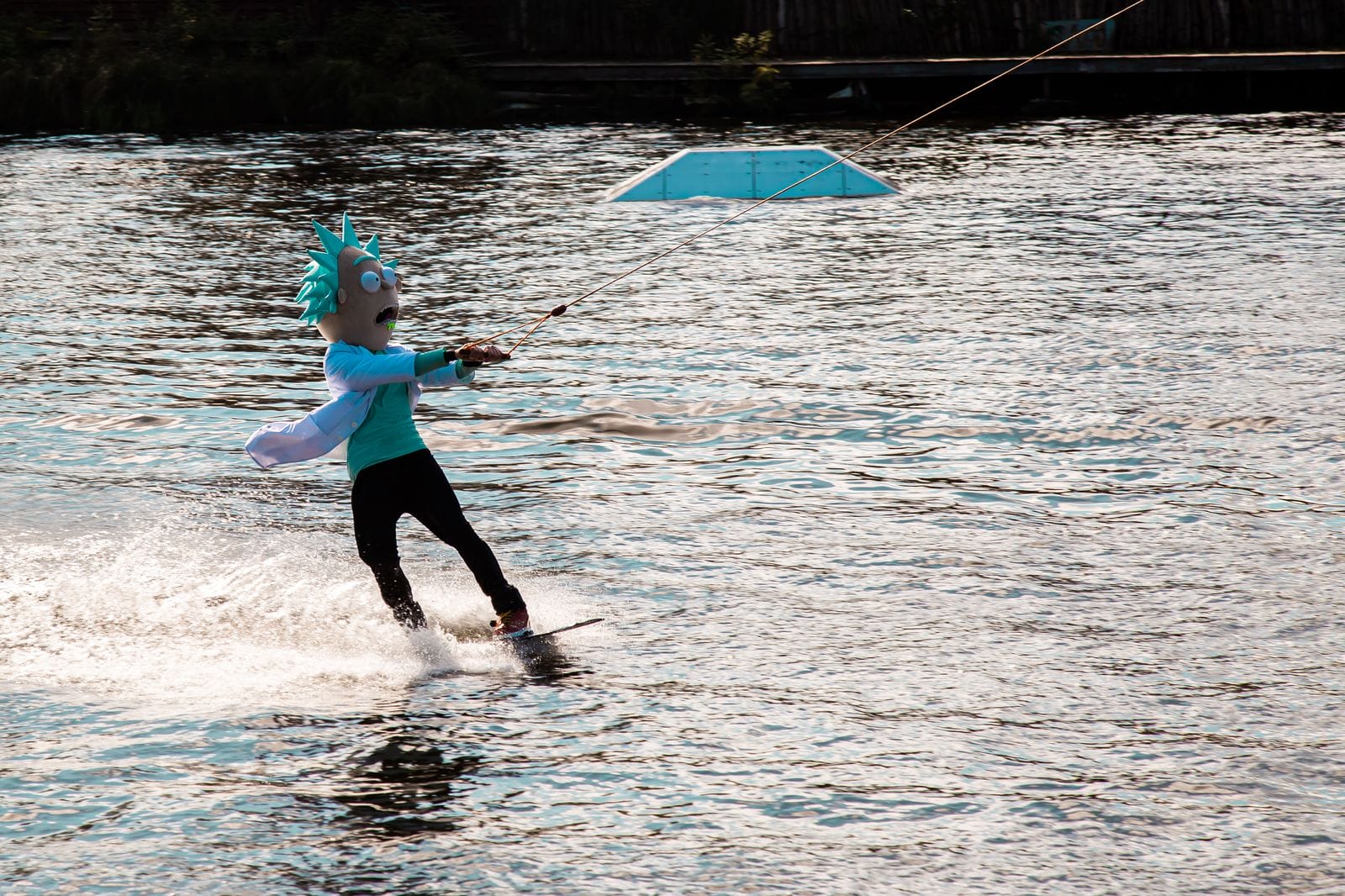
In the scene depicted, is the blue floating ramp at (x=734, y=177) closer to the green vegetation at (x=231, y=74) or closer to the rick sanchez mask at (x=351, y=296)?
the green vegetation at (x=231, y=74)

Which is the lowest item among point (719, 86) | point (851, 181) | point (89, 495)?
point (89, 495)

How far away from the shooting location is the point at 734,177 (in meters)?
18.7

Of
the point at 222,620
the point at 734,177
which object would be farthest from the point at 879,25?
the point at 222,620

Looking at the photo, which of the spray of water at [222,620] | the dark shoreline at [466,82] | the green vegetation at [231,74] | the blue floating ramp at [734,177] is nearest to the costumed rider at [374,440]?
the spray of water at [222,620]

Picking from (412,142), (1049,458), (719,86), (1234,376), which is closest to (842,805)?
(1049,458)

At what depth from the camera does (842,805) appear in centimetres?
438

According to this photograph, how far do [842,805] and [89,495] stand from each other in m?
4.72

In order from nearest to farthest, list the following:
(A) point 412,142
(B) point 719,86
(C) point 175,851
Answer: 1. (C) point 175,851
2. (A) point 412,142
3. (B) point 719,86

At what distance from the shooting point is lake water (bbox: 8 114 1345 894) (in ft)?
13.9

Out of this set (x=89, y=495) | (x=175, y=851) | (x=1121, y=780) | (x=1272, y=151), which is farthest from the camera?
(x=1272, y=151)

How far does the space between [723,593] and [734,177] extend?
1312 centimetres

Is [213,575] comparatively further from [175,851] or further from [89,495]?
[175,851]

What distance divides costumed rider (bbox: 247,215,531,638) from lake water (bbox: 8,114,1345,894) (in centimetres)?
34

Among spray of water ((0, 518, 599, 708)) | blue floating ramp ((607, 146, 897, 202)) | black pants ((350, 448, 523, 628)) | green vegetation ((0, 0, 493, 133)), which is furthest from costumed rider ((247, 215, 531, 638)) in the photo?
green vegetation ((0, 0, 493, 133))
